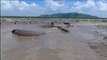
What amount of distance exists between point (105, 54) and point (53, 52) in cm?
324

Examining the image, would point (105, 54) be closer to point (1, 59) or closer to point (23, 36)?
point (1, 59)

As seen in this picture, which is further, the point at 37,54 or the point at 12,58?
the point at 37,54

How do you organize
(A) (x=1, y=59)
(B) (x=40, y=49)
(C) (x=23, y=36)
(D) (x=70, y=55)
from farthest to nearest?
1. (C) (x=23, y=36)
2. (B) (x=40, y=49)
3. (D) (x=70, y=55)
4. (A) (x=1, y=59)

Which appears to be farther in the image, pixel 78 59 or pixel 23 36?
pixel 23 36

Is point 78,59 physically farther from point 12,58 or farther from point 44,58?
point 12,58

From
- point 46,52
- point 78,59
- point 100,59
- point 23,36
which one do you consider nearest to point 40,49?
point 46,52

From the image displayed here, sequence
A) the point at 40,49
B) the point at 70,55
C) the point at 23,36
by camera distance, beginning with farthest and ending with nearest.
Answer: the point at 23,36, the point at 40,49, the point at 70,55

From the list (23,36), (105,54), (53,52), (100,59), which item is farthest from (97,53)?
(23,36)

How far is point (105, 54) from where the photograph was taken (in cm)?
1138

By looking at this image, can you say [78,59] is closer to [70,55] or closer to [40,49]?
[70,55]

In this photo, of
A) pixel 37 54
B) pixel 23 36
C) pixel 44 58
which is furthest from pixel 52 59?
pixel 23 36

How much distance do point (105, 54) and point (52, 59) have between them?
139 inches

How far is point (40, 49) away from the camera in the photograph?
1253cm

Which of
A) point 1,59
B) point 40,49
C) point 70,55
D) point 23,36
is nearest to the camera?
point 1,59
